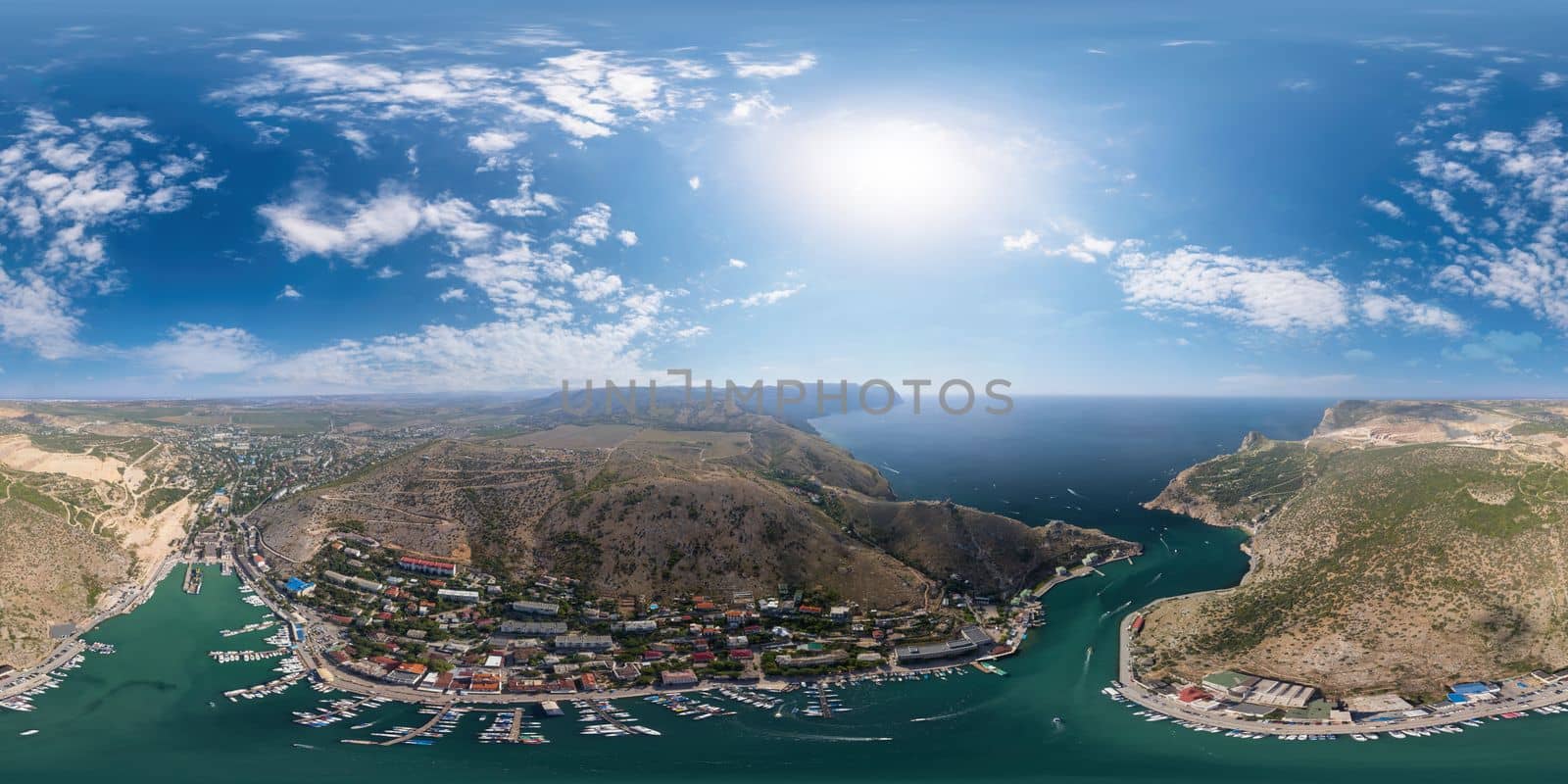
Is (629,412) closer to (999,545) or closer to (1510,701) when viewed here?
(999,545)

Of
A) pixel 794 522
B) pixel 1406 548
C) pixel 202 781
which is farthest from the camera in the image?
pixel 794 522

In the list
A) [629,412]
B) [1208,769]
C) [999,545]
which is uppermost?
[629,412]

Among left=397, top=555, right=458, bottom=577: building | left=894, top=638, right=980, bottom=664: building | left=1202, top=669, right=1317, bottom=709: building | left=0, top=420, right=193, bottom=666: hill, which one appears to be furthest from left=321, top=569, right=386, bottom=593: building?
left=1202, top=669, right=1317, bottom=709: building

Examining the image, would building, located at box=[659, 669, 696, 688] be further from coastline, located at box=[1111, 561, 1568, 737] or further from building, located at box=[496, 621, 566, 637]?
coastline, located at box=[1111, 561, 1568, 737]

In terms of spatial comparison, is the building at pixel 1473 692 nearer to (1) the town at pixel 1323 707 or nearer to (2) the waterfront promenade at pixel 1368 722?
(1) the town at pixel 1323 707

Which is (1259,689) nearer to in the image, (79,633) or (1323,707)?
(1323,707)

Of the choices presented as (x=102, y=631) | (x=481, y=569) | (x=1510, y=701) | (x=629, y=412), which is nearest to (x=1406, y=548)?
(x=1510, y=701)

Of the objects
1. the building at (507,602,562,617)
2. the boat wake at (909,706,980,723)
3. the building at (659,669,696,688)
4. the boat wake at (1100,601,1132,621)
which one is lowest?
the boat wake at (909,706,980,723)
